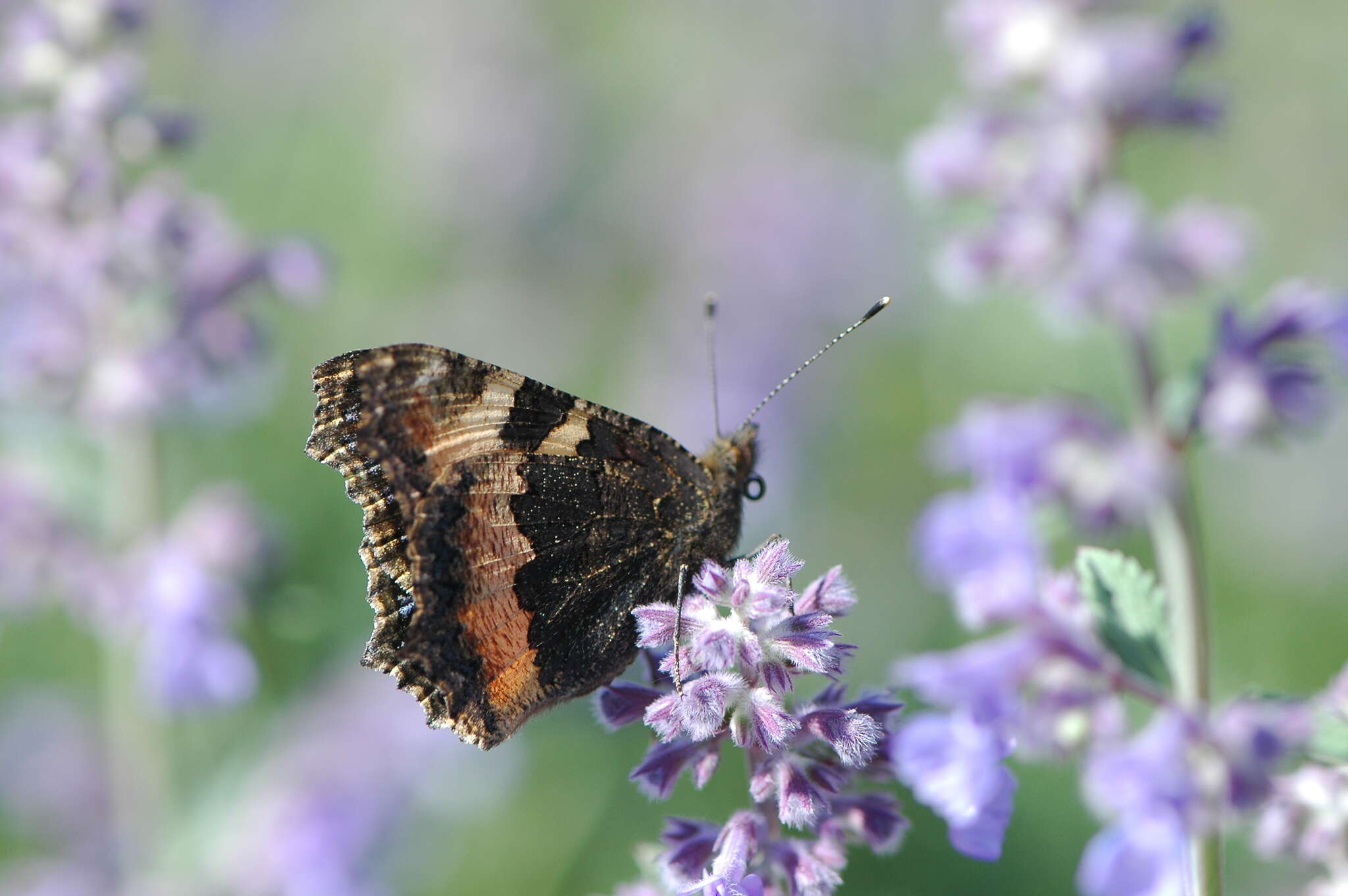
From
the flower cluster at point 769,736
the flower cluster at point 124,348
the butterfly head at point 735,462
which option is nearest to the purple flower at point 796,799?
the flower cluster at point 769,736

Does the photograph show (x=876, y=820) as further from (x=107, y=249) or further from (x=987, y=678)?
(x=107, y=249)

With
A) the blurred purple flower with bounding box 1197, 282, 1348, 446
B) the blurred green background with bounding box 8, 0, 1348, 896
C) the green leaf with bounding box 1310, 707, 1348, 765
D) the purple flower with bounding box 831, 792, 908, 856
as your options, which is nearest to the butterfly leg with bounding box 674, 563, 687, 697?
the purple flower with bounding box 831, 792, 908, 856

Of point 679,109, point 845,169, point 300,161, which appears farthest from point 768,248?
point 300,161

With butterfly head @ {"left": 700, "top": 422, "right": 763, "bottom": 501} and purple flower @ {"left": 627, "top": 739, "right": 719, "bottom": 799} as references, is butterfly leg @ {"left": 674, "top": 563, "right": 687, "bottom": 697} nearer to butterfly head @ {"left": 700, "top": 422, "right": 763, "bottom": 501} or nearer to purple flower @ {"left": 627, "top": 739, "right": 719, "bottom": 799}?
purple flower @ {"left": 627, "top": 739, "right": 719, "bottom": 799}

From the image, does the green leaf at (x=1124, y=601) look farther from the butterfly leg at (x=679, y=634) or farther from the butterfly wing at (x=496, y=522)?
the butterfly wing at (x=496, y=522)

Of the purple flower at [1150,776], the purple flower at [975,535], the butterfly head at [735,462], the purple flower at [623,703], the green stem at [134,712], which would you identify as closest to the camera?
the purple flower at [1150,776]

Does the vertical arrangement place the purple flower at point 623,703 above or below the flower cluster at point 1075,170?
below

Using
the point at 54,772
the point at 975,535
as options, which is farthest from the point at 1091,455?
the point at 54,772
